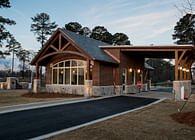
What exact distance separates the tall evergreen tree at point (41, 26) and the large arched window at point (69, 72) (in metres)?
23.6

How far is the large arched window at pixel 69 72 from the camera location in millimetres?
15510

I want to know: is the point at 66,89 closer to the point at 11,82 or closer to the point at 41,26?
the point at 11,82

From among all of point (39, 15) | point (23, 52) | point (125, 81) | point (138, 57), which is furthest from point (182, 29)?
point (23, 52)

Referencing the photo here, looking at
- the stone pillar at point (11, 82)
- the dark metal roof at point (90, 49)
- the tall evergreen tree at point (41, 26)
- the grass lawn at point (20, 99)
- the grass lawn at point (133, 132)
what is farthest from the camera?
the tall evergreen tree at point (41, 26)

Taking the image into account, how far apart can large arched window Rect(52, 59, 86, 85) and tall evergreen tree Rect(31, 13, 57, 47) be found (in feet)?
77.4

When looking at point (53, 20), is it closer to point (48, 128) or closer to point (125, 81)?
point (125, 81)

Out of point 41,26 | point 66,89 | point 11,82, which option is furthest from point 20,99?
point 41,26

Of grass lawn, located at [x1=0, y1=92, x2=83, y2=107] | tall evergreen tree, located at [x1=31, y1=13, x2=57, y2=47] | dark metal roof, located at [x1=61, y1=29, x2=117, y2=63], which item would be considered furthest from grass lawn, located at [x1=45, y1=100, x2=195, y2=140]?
tall evergreen tree, located at [x1=31, y1=13, x2=57, y2=47]

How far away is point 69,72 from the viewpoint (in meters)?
16.3

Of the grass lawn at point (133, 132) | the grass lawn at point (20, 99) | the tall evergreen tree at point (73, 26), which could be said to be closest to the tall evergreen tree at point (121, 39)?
the tall evergreen tree at point (73, 26)

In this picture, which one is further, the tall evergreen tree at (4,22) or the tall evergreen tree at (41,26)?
the tall evergreen tree at (41,26)

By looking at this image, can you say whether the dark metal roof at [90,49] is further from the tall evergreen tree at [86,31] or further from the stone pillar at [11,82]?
the tall evergreen tree at [86,31]

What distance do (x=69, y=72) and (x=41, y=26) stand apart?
26507 millimetres

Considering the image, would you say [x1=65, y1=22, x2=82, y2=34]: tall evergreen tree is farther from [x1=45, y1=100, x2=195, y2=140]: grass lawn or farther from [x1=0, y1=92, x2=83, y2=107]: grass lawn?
[x1=45, y1=100, x2=195, y2=140]: grass lawn
